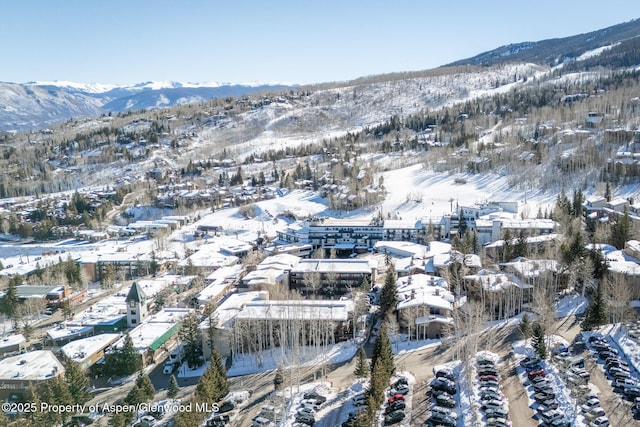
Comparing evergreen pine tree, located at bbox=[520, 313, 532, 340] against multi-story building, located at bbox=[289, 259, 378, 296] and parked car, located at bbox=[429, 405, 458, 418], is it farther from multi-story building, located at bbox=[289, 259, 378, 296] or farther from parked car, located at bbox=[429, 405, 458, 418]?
multi-story building, located at bbox=[289, 259, 378, 296]

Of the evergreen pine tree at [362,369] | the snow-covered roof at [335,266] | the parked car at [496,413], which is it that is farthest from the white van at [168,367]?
the parked car at [496,413]

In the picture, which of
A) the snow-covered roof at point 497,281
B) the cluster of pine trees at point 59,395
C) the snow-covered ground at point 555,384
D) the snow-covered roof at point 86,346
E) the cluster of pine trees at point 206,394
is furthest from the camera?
the snow-covered roof at point 497,281

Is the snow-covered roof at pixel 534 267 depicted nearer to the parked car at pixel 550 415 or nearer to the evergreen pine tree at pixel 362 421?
the parked car at pixel 550 415

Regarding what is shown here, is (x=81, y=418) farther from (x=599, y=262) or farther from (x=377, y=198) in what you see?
(x=377, y=198)

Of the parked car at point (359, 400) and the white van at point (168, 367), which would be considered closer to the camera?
the parked car at point (359, 400)

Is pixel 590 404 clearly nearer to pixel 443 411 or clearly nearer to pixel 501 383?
pixel 501 383

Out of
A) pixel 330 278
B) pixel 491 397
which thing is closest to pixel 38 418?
pixel 491 397
